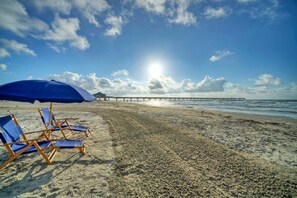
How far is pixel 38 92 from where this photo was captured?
12.8ft

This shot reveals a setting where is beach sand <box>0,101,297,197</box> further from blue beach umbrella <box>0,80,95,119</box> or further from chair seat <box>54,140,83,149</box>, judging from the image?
blue beach umbrella <box>0,80,95,119</box>

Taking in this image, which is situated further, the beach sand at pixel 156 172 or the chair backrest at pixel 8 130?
the chair backrest at pixel 8 130

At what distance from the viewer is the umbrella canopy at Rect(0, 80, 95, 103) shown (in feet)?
12.2

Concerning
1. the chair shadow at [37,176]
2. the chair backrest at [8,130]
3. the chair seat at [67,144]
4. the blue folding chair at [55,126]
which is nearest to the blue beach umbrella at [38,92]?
the chair backrest at [8,130]

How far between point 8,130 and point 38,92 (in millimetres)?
1468

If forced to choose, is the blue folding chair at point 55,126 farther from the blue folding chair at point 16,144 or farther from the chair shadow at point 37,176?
the chair shadow at point 37,176

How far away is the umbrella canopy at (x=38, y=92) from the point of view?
3733mm

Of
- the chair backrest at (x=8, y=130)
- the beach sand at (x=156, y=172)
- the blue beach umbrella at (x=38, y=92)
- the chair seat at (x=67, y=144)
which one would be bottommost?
the beach sand at (x=156, y=172)

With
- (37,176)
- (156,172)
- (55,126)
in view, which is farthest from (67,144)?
(55,126)

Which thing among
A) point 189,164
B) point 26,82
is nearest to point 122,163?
point 189,164

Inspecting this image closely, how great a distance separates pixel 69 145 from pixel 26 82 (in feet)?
6.24

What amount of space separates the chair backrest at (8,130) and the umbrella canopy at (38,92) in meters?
0.86

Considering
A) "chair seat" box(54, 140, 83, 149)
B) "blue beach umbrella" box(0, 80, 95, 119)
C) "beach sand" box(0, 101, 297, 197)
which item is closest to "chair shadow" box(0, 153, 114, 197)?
"beach sand" box(0, 101, 297, 197)

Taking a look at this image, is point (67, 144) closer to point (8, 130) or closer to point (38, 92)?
point (8, 130)
